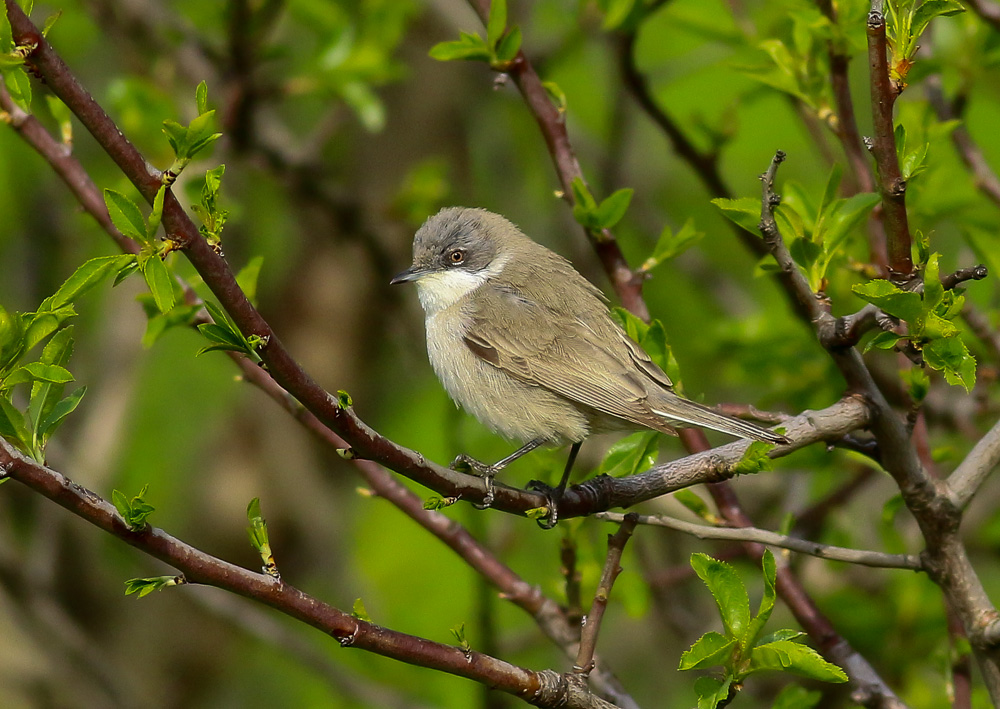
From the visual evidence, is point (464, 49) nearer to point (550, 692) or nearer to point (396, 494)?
point (396, 494)

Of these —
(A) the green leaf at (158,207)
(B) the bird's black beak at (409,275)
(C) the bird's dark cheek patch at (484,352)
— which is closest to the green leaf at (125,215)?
(A) the green leaf at (158,207)

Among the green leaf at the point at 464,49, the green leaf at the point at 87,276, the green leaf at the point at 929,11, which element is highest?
the green leaf at the point at 87,276

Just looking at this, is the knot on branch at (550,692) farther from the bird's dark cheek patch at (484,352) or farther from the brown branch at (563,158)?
the bird's dark cheek patch at (484,352)

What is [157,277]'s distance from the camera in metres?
2.29

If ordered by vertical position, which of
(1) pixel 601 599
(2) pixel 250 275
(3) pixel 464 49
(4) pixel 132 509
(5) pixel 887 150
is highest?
(3) pixel 464 49

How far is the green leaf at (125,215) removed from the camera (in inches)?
90.4

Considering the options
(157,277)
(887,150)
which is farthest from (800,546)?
(157,277)

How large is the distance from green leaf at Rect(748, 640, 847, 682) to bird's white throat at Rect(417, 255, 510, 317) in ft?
7.98

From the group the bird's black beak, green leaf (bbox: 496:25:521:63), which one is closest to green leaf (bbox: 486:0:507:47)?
green leaf (bbox: 496:25:521:63)

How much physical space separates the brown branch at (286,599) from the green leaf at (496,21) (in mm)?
1981

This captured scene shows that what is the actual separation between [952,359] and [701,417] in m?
1.12

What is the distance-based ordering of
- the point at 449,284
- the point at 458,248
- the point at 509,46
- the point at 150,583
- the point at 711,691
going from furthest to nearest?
the point at 458,248, the point at 449,284, the point at 509,46, the point at 711,691, the point at 150,583

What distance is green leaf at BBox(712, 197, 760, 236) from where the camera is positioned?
115 inches

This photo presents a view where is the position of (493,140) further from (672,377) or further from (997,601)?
(672,377)
